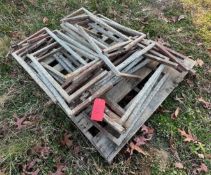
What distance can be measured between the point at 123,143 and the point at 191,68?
5.24ft

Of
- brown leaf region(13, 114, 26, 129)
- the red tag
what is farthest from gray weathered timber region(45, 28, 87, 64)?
brown leaf region(13, 114, 26, 129)

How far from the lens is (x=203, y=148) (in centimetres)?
371

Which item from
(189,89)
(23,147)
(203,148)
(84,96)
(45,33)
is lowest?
(203,148)

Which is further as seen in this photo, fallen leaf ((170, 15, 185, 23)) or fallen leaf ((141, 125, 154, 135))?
fallen leaf ((170, 15, 185, 23))

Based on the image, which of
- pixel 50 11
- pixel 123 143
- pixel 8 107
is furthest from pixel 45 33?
pixel 123 143

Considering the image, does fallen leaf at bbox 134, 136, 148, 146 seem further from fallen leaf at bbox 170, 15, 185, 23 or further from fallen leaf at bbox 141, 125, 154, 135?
fallen leaf at bbox 170, 15, 185, 23

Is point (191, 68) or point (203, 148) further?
point (191, 68)

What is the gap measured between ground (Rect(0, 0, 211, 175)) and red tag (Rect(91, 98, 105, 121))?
45cm

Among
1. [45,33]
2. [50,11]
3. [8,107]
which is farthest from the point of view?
[50,11]

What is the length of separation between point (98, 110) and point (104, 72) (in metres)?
0.51

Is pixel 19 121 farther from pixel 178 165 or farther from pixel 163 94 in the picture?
pixel 178 165

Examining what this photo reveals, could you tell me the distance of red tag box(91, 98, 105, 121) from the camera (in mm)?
3357

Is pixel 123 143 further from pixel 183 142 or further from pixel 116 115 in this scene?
pixel 183 142

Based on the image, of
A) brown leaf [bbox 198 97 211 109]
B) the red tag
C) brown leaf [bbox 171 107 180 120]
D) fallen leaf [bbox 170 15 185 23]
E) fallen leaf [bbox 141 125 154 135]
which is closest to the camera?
the red tag
